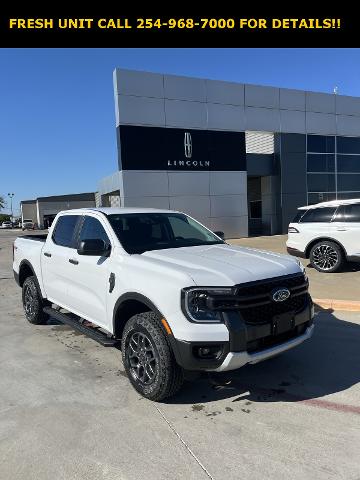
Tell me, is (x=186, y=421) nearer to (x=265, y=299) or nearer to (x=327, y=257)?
(x=265, y=299)

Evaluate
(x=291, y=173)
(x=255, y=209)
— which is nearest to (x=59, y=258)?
(x=291, y=173)

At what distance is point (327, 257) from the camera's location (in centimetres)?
948

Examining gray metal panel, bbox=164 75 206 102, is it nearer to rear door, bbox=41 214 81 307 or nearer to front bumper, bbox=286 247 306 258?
front bumper, bbox=286 247 306 258

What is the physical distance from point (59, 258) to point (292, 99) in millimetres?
21915

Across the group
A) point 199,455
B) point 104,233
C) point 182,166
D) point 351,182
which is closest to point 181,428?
point 199,455

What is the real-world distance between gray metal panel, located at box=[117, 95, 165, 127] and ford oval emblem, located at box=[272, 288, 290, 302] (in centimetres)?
1756

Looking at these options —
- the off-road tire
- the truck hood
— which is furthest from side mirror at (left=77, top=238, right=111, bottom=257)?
the off-road tire

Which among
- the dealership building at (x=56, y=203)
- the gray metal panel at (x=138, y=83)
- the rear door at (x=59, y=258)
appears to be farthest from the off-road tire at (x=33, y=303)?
the dealership building at (x=56, y=203)

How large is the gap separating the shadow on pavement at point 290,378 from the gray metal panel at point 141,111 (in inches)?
667

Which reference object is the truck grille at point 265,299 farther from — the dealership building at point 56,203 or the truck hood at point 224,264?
the dealership building at point 56,203

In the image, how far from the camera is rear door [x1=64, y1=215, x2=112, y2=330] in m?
4.27

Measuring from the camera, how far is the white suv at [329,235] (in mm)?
9156

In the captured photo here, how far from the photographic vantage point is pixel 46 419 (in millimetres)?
3404

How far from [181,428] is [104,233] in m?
2.26
